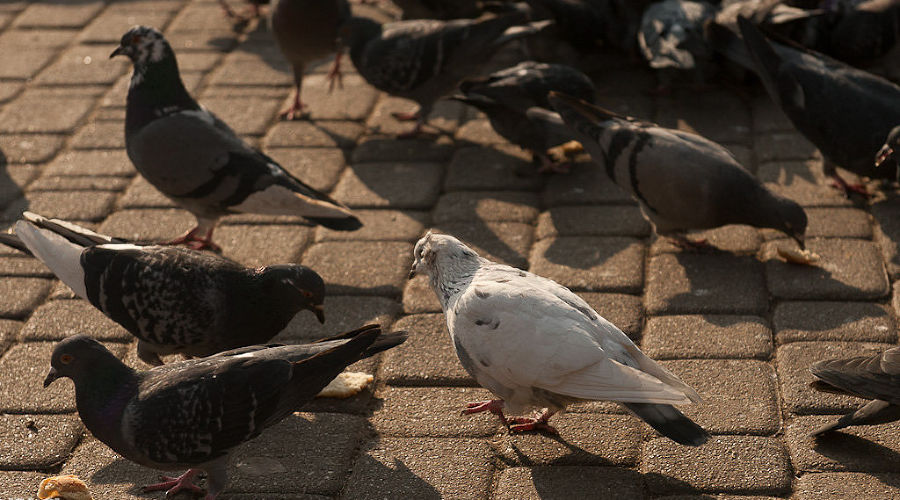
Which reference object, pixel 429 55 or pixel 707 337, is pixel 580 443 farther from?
→ pixel 429 55

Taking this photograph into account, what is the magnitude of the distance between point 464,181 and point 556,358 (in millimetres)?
2657

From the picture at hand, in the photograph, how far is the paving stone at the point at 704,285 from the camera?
4.80m

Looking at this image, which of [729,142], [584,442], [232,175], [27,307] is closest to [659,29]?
[729,142]

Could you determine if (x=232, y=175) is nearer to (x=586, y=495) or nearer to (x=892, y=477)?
(x=586, y=495)

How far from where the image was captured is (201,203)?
5.43 m

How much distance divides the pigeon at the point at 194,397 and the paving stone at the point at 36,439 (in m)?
0.41

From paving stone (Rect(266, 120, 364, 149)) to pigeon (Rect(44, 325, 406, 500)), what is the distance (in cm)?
307

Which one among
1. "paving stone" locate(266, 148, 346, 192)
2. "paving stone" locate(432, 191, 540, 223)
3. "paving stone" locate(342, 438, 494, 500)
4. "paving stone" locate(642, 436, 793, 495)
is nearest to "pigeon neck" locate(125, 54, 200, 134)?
"paving stone" locate(266, 148, 346, 192)

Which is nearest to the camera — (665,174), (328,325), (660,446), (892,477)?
(892,477)

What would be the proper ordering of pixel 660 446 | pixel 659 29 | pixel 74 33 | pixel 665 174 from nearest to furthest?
1. pixel 660 446
2. pixel 665 174
3. pixel 659 29
4. pixel 74 33

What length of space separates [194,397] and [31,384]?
121cm

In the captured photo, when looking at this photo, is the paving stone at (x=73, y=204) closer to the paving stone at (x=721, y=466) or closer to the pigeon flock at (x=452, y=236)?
the pigeon flock at (x=452, y=236)

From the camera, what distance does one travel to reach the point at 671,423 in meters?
3.46

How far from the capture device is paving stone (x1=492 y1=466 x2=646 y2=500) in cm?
367
